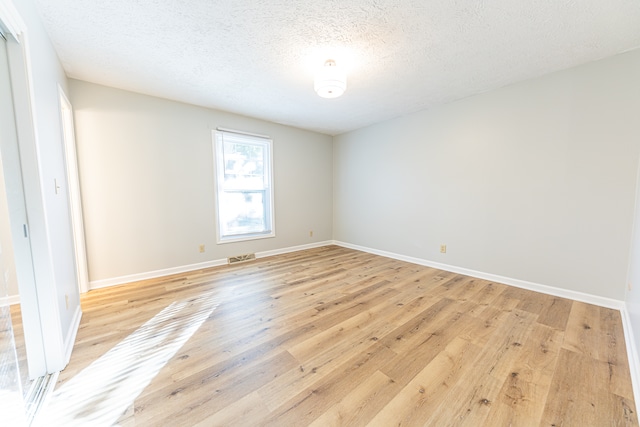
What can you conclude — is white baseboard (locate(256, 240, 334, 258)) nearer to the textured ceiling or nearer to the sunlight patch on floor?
the sunlight patch on floor

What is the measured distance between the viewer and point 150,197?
2.99 m

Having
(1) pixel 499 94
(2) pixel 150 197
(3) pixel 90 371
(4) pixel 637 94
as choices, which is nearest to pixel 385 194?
(1) pixel 499 94

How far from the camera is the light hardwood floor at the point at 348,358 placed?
1.16 meters

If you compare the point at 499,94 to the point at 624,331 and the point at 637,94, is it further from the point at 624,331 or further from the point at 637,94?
the point at 624,331

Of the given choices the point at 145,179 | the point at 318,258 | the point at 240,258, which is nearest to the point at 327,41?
the point at 145,179

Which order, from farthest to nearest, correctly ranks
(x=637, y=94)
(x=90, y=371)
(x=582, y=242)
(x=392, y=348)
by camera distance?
(x=582, y=242)
(x=637, y=94)
(x=392, y=348)
(x=90, y=371)

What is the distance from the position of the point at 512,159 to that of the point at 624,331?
5.93 ft

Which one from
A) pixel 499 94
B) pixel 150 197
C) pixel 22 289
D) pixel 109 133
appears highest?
pixel 499 94

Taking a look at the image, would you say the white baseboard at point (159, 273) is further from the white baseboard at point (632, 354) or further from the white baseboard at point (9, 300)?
the white baseboard at point (632, 354)

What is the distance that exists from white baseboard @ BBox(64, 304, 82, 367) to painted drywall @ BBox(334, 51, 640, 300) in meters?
3.86

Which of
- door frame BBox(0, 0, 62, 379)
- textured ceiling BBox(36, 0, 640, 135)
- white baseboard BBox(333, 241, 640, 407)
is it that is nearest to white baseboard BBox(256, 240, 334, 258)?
white baseboard BBox(333, 241, 640, 407)

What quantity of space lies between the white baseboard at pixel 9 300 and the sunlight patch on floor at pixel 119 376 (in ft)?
1.81

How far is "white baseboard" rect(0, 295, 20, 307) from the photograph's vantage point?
1.14m

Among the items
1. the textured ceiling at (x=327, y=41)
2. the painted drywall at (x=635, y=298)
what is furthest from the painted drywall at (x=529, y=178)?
the textured ceiling at (x=327, y=41)
